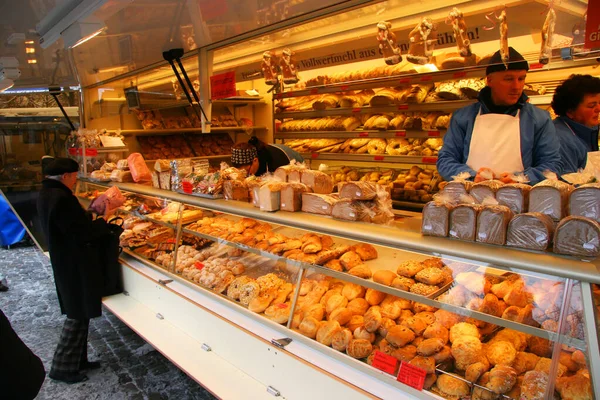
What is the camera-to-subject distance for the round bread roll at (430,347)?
169 centimetres

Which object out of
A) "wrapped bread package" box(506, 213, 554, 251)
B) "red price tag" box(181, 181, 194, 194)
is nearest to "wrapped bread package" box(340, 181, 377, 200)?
"wrapped bread package" box(506, 213, 554, 251)

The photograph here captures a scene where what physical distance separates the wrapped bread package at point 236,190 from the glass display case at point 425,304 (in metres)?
0.10

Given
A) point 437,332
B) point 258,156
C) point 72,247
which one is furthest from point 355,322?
point 72,247

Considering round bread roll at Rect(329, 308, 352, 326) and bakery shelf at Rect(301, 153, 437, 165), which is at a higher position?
bakery shelf at Rect(301, 153, 437, 165)

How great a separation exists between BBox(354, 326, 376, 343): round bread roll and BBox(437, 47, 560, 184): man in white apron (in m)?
1.11

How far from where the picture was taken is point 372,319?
1.93 metres

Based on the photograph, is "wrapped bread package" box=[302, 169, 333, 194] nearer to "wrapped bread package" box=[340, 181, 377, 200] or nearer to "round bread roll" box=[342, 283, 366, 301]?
"wrapped bread package" box=[340, 181, 377, 200]

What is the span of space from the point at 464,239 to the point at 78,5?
2554 mm

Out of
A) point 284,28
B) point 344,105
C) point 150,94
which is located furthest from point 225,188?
point 150,94

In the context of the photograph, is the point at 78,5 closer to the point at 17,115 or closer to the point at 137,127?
the point at 137,127

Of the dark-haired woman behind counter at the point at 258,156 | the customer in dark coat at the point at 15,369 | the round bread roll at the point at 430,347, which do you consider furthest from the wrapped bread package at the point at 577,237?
the dark-haired woman behind counter at the point at 258,156

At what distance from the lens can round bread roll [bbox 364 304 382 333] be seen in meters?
1.91

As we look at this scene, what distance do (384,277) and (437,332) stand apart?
1.10 feet

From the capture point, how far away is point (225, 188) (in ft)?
8.87
